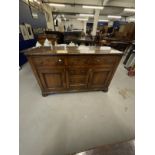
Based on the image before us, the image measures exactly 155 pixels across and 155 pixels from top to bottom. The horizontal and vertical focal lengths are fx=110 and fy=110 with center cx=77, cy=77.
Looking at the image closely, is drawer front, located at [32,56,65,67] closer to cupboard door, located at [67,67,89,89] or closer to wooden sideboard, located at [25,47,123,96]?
wooden sideboard, located at [25,47,123,96]

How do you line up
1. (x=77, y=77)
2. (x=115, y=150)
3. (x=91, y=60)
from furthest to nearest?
1. (x=77, y=77)
2. (x=91, y=60)
3. (x=115, y=150)

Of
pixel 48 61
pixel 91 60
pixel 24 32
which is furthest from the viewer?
pixel 24 32

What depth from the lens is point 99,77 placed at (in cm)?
218

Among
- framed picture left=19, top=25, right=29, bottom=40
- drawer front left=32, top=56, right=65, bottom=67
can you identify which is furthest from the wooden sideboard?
framed picture left=19, top=25, right=29, bottom=40

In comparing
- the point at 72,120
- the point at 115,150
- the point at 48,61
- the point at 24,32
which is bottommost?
the point at 72,120

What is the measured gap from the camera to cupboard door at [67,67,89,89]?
2000 mm

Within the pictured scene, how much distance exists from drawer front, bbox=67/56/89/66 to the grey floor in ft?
2.30

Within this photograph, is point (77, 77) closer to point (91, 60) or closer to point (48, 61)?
point (91, 60)

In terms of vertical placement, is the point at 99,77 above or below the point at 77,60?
below

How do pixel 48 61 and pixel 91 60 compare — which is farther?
pixel 91 60

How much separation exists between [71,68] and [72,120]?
2.83ft

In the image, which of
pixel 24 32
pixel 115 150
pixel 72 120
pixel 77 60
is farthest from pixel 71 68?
pixel 24 32

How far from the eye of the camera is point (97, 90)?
238 centimetres
